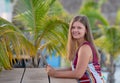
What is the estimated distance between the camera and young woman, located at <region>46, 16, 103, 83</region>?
2.71 meters

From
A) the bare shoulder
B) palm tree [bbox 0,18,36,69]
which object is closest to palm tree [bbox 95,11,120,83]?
palm tree [bbox 0,18,36,69]

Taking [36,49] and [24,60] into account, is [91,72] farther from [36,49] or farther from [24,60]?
[24,60]

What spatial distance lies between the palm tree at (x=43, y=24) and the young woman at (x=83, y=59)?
0.75m

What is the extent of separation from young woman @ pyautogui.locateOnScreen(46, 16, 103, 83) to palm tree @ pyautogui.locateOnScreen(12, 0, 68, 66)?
0.75m

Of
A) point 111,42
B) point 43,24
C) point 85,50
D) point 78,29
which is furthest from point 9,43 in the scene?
point 111,42

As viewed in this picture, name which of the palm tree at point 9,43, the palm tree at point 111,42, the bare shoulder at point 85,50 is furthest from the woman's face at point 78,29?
the palm tree at point 111,42

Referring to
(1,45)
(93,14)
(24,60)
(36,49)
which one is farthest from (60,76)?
(93,14)

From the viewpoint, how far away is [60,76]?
2.75 metres

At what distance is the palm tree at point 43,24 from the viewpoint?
3791mm

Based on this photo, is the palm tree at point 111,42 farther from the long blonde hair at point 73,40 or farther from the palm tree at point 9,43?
the long blonde hair at point 73,40

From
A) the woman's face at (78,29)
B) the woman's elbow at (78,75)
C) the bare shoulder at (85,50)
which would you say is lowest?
the woman's elbow at (78,75)

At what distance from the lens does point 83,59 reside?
2719mm

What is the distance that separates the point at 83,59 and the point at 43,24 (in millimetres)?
1293

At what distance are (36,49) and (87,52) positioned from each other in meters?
1.23
